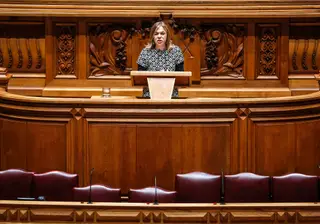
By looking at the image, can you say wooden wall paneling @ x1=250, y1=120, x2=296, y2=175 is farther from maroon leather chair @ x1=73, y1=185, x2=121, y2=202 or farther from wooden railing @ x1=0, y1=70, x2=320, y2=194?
maroon leather chair @ x1=73, y1=185, x2=121, y2=202

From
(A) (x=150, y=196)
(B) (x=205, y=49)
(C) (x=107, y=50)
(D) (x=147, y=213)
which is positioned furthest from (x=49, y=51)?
(D) (x=147, y=213)

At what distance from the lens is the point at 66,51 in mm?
9820

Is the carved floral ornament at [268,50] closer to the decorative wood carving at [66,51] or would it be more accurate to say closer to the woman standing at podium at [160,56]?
the woman standing at podium at [160,56]

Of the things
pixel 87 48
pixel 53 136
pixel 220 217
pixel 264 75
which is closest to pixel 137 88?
pixel 87 48

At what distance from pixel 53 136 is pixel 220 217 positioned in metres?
2.37

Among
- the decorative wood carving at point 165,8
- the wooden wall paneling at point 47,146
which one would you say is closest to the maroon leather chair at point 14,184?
the wooden wall paneling at point 47,146

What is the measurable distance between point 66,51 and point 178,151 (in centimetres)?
311

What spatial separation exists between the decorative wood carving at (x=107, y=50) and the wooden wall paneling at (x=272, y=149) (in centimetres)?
292

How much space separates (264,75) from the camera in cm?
982

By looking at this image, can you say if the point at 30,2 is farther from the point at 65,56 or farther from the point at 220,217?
the point at 220,217

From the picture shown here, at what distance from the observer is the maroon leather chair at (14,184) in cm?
652

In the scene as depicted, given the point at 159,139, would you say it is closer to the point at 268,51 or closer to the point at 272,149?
the point at 272,149

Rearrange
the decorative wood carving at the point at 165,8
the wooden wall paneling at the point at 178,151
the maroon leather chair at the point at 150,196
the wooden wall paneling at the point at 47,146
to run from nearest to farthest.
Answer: the maroon leather chair at the point at 150,196 → the wooden wall paneling at the point at 178,151 → the wooden wall paneling at the point at 47,146 → the decorative wood carving at the point at 165,8

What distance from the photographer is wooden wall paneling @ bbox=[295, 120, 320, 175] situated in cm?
730
